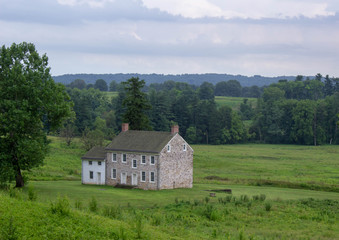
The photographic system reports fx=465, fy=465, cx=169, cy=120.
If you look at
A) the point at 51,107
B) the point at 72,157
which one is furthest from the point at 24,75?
the point at 72,157

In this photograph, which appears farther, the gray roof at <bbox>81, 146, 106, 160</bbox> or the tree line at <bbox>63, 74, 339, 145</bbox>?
the tree line at <bbox>63, 74, 339, 145</bbox>

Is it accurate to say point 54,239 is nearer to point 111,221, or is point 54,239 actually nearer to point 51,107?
point 111,221

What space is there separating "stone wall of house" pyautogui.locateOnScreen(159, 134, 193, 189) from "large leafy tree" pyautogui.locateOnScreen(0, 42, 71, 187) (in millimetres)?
15901

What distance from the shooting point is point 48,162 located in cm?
7525

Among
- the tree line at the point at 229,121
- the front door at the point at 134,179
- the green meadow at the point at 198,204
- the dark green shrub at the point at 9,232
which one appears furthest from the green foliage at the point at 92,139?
the dark green shrub at the point at 9,232

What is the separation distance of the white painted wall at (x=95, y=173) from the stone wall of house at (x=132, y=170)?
722 millimetres

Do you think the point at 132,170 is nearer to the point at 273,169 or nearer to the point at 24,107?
the point at 24,107

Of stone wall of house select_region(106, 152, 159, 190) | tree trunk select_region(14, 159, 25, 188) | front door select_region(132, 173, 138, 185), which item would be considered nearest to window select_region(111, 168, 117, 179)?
stone wall of house select_region(106, 152, 159, 190)

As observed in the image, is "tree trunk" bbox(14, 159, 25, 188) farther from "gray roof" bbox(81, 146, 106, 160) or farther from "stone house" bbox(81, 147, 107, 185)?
"gray roof" bbox(81, 146, 106, 160)

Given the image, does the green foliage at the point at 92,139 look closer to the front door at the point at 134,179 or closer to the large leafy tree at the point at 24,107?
the front door at the point at 134,179

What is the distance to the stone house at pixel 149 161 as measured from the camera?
2238 inches

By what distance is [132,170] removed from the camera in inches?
2291

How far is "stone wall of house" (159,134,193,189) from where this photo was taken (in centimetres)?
5709

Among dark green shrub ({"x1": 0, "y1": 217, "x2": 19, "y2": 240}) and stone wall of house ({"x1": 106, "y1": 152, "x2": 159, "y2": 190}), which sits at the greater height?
dark green shrub ({"x1": 0, "y1": 217, "x2": 19, "y2": 240})
